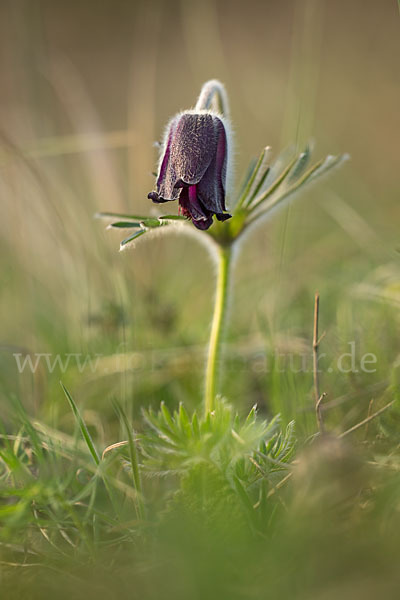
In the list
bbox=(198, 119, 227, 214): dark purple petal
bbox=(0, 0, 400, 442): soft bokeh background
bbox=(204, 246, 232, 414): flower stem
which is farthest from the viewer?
bbox=(0, 0, 400, 442): soft bokeh background

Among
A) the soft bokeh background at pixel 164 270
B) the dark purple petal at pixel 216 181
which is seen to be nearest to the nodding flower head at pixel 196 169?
the dark purple petal at pixel 216 181

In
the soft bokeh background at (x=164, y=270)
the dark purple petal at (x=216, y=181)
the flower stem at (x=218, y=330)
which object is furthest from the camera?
the soft bokeh background at (x=164, y=270)

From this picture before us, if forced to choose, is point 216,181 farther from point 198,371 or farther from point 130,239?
point 198,371

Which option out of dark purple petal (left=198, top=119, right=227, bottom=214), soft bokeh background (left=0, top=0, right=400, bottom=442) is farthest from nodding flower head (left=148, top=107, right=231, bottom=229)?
soft bokeh background (left=0, top=0, right=400, bottom=442)

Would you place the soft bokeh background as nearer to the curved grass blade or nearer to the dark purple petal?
the dark purple petal

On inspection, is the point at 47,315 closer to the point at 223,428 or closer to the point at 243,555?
the point at 223,428

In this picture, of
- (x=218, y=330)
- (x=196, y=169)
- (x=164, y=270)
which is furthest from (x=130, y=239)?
(x=164, y=270)

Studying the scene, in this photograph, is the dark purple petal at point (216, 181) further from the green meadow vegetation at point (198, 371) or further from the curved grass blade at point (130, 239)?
the curved grass blade at point (130, 239)
